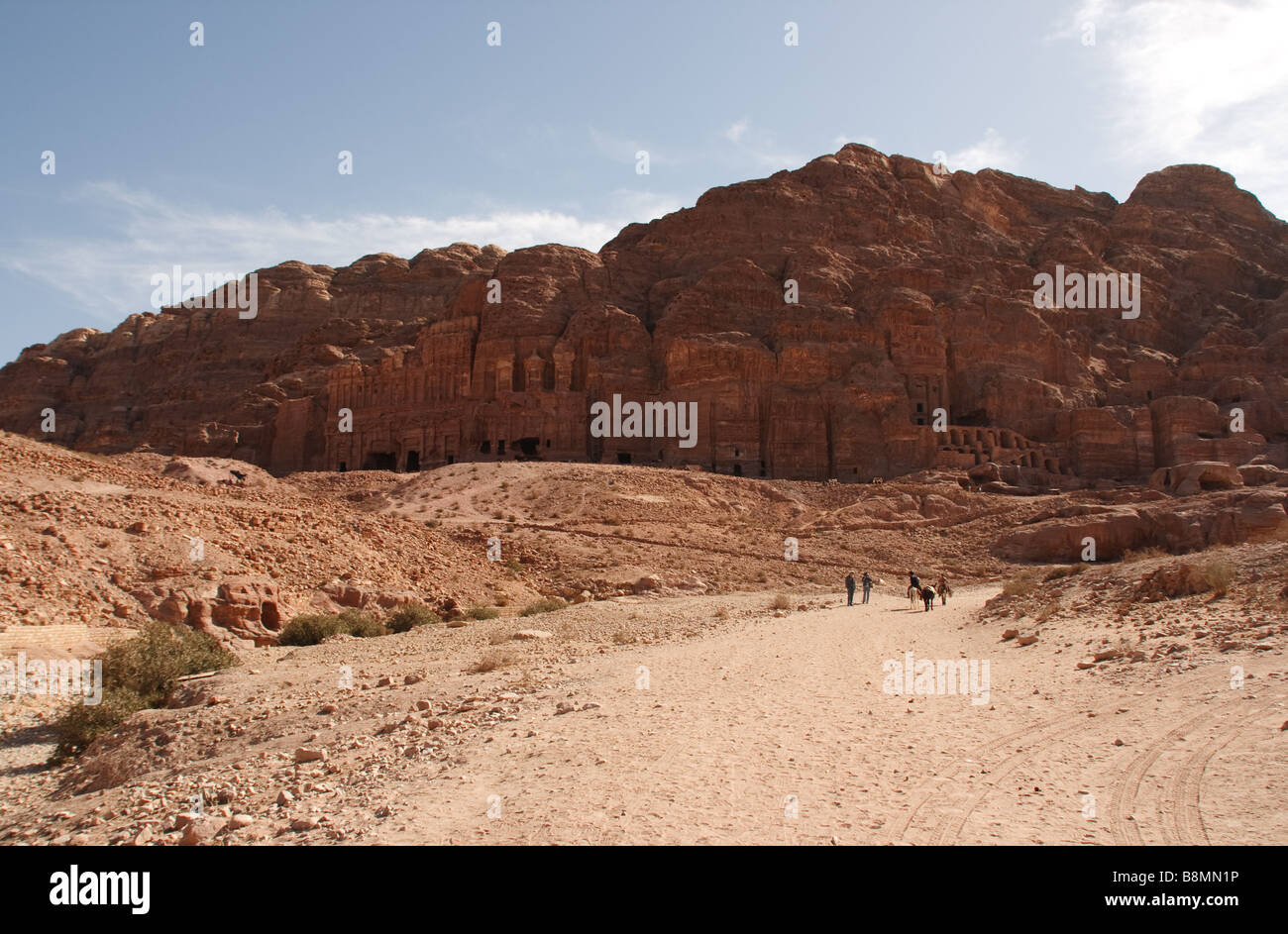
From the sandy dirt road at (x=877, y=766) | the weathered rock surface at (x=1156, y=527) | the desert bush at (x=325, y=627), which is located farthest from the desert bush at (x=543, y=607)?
the weathered rock surface at (x=1156, y=527)

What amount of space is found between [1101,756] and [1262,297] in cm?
9273

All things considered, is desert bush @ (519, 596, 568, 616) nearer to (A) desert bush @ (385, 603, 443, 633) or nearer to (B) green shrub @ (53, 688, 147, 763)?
(A) desert bush @ (385, 603, 443, 633)

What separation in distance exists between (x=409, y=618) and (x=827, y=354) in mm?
43486

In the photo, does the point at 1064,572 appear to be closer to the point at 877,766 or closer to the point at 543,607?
the point at 543,607

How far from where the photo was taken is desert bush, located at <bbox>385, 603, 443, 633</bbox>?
2075 cm

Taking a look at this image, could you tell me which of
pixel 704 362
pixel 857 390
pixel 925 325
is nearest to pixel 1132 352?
pixel 925 325

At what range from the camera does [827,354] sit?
5941 cm

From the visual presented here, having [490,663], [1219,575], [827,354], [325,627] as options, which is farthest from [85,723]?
[827,354]

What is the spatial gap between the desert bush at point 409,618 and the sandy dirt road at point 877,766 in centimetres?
931

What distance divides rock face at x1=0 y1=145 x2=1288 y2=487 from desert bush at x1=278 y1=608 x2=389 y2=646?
36635mm

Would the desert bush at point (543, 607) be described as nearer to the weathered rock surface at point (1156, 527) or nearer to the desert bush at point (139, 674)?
the desert bush at point (139, 674)

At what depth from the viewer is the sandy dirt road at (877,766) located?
626 centimetres

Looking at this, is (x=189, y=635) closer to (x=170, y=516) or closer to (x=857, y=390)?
(x=170, y=516)

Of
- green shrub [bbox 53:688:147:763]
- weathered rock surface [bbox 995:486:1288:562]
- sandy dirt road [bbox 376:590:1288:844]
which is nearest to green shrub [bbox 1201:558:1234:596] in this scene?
sandy dirt road [bbox 376:590:1288:844]
